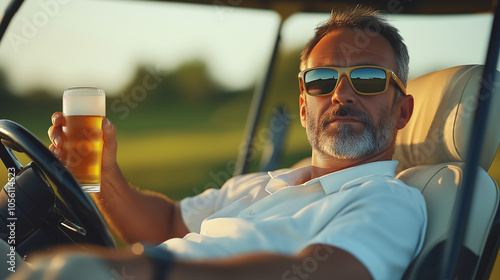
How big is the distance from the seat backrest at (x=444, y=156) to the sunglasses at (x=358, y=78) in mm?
134

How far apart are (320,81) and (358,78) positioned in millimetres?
130

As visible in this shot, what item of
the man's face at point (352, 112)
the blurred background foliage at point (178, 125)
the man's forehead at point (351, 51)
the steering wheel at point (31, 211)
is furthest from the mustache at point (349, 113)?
the blurred background foliage at point (178, 125)

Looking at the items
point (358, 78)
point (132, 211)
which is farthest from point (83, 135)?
point (358, 78)

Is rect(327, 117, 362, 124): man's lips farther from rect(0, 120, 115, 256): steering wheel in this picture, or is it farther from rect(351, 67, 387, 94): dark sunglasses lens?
rect(0, 120, 115, 256): steering wheel

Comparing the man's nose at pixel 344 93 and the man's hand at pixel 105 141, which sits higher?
the man's nose at pixel 344 93

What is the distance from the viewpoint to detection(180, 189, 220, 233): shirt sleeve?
2027 mm

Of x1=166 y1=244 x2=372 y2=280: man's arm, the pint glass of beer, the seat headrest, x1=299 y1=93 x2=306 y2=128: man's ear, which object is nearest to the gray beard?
the seat headrest

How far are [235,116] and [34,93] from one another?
5.86 metres

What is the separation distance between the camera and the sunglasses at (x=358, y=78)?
1.62 meters

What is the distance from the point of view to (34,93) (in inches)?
584

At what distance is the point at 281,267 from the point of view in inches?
43.6

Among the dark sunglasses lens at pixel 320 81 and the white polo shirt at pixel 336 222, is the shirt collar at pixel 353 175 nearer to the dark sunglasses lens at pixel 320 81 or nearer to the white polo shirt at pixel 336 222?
the white polo shirt at pixel 336 222

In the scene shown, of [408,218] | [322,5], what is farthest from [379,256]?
[322,5]

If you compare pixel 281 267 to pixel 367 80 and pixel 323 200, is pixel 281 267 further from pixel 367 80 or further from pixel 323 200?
pixel 367 80
